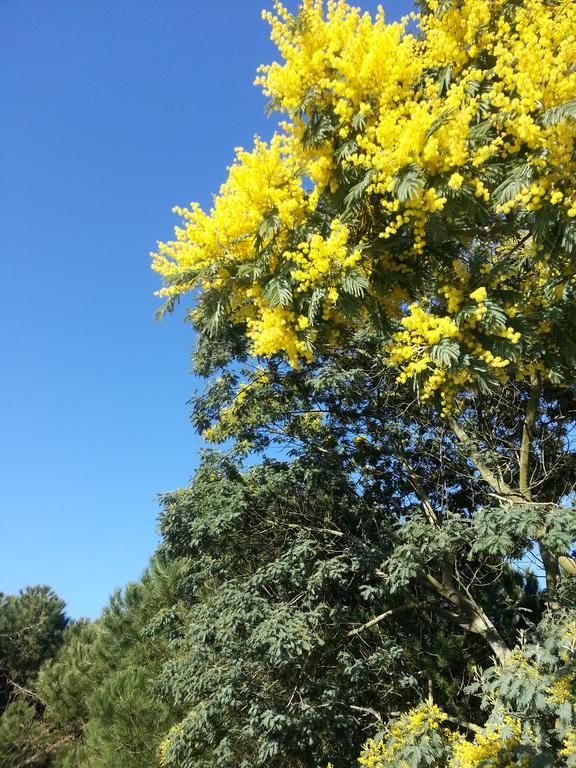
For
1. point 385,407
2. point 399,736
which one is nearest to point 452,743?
point 399,736

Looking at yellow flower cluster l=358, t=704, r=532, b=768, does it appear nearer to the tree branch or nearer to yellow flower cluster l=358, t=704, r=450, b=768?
yellow flower cluster l=358, t=704, r=450, b=768

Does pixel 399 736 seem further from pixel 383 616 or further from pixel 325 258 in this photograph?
pixel 325 258

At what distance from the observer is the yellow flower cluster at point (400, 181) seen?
265cm

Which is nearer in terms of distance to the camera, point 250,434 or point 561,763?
point 561,763

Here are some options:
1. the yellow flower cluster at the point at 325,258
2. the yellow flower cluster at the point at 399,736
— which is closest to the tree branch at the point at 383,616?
the yellow flower cluster at the point at 399,736

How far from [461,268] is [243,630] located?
3.61 meters

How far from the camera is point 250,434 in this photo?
6.04 meters

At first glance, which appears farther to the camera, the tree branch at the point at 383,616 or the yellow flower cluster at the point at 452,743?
the tree branch at the point at 383,616

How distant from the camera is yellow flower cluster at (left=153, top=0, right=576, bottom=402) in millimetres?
2652

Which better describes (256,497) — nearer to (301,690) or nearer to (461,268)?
(301,690)

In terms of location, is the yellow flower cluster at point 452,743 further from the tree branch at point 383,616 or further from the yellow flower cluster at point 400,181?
the yellow flower cluster at point 400,181

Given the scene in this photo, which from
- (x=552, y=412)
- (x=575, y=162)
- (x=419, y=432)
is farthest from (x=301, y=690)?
(x=575, y=162)

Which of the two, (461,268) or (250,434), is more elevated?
(250,434)

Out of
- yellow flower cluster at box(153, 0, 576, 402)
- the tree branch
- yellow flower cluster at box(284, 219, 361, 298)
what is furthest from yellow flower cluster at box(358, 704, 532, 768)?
yellow flower cluster at box(284, 219, 361, 298)
